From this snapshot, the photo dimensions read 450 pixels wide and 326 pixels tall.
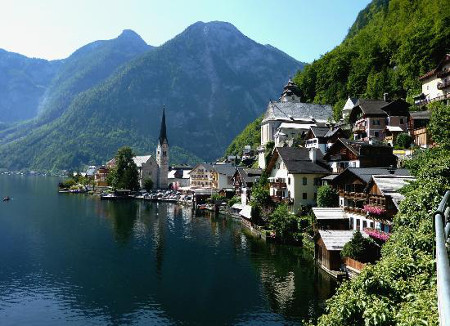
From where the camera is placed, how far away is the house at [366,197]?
39.6 m

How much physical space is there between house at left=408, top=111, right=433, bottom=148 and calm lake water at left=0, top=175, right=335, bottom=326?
28815mm

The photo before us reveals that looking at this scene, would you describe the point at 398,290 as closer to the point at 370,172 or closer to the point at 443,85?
the point at 370,172

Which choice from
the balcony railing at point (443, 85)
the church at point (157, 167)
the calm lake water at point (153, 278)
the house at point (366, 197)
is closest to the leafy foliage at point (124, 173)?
the church at point (157, 167)

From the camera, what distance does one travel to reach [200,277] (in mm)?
42281

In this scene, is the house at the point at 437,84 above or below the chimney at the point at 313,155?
above

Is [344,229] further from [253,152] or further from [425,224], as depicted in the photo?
[253,152]

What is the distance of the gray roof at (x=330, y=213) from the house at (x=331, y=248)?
4.32 meters

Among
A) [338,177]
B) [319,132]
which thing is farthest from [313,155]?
[338,177]

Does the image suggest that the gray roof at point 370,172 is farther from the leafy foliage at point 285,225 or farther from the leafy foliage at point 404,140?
the leafy foliage at point 404,140

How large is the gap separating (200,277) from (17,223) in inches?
2133

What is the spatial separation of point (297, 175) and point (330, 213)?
13.8 metres

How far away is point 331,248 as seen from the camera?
40719mm

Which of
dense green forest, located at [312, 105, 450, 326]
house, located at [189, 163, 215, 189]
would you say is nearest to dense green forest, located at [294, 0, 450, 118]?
house, located at [189, 163, 215, 189]

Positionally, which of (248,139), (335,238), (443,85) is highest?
(248,139)
